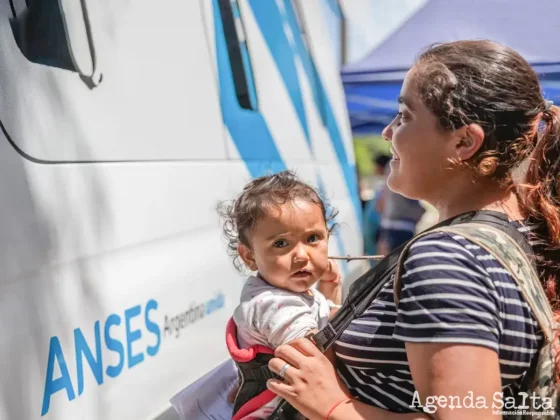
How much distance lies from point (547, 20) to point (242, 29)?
6.55ft

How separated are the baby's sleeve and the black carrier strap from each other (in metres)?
0.20

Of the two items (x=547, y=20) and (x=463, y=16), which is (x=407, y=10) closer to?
(x=463, y=16)

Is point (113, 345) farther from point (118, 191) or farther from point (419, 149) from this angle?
point (419, 149)

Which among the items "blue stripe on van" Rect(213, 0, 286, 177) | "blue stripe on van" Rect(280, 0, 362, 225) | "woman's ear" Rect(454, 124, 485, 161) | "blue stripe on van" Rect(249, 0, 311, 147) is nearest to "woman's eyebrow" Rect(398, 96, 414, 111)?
"woman's ear" Rect(454, 124, 485, 161)

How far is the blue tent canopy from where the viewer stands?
351 cm

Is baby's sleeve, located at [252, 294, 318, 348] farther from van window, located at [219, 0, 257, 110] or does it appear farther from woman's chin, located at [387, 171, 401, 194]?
van window, located at [219, 0, 257, 110]

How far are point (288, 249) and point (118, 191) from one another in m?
0.47

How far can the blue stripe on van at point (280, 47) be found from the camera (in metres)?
2.75

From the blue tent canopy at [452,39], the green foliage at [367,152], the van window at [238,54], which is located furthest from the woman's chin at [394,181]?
the green foliage at [367,152]

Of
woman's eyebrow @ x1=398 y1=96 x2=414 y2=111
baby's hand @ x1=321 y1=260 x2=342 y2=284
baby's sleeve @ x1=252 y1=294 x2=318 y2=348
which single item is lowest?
baby's hand @ x1=321 y1=260 x2=342 y2=284

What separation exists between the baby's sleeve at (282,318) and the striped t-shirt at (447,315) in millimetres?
333

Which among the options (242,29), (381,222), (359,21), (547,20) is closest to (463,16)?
(547,20)

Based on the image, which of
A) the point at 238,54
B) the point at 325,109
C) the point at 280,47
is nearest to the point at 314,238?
the point at 238,54

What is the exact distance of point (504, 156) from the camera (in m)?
1.26
